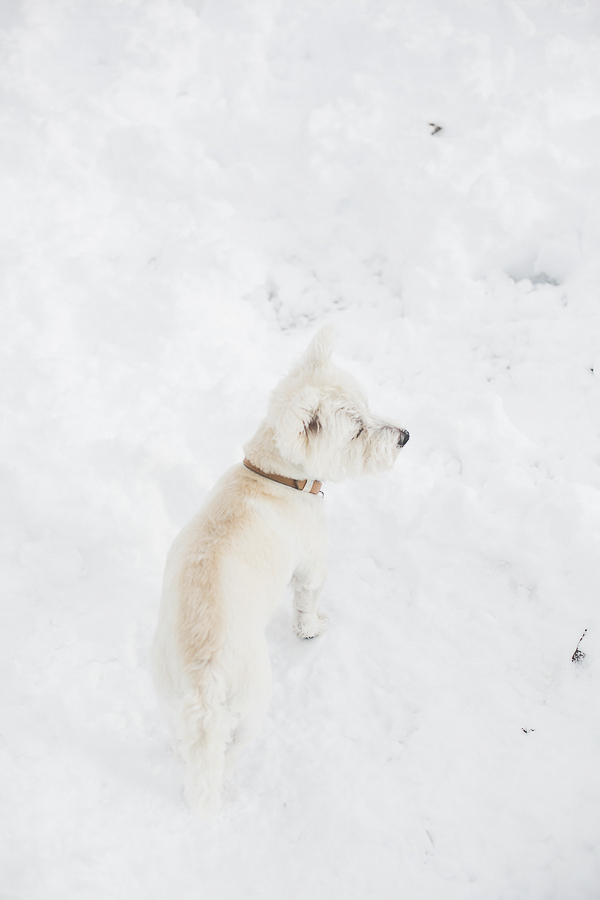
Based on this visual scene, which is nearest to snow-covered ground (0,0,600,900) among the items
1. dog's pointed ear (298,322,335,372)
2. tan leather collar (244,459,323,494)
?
tan leather collar (244,459,323,494)

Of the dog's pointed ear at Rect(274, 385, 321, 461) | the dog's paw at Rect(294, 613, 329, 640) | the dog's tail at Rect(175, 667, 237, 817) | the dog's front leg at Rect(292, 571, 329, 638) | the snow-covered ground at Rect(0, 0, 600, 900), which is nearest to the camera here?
the dog's tail at Rect(175, 667, 237, 817)

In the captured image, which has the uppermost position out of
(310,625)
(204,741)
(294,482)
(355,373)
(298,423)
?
(355,373)

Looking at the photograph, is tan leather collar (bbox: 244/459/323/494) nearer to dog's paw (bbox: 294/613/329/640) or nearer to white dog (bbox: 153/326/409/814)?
white dog (bbox: 153/326/409/814)

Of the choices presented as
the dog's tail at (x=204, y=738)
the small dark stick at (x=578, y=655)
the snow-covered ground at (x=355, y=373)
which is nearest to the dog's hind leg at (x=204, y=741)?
the dog's tail at (x=204, y=738)

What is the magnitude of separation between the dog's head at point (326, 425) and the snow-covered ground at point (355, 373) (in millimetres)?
877

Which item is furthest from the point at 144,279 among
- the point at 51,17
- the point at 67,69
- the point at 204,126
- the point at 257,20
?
the point at 51,17

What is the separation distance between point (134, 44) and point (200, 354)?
376 centimetres

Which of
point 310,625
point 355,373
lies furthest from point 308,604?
point 355,373

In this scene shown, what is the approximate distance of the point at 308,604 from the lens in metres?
2.48

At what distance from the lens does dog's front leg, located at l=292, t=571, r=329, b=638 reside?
2377mm

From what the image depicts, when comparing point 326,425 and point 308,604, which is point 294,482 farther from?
point 308,604

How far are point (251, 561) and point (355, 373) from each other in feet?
7.05

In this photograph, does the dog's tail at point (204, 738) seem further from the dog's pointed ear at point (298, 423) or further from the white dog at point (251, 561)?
the dog's pointed ear at point (298, 423)

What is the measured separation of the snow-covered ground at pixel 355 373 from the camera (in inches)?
82.1
